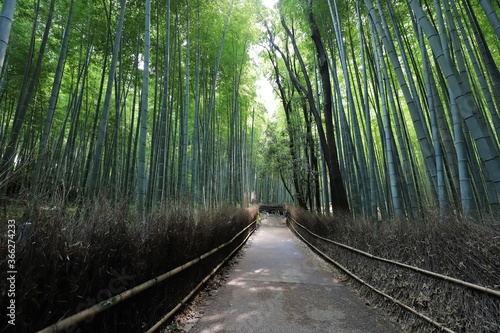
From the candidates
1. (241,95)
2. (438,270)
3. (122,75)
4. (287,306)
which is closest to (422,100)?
(438,270)

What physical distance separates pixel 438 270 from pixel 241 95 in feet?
27.7

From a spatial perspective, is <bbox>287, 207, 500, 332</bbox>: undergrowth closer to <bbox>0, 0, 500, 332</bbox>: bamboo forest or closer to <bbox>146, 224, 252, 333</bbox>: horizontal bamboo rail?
<bbox>0, 0, 500, 332</bbox>: bamboo forest

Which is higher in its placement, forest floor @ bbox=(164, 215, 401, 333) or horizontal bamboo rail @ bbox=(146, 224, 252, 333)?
horizontal bamboo rail @ bbox=(146, 224, 252, 333)

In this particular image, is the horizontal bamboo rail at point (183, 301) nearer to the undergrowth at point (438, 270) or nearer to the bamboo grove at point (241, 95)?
the bamboo grove at point (241, 95)

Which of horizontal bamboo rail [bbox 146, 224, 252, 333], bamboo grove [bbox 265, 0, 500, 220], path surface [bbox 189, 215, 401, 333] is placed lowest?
path surface [bbox 189, 215, 401, 333]

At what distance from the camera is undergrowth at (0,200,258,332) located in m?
1.05

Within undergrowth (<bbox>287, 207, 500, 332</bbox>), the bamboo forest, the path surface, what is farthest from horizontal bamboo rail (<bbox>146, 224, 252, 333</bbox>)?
undergrowth (<bbox>287, 207, 500, 332</bbox>)

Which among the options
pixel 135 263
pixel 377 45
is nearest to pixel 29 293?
pixel 135 263

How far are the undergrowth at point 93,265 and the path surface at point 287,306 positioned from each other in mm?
577

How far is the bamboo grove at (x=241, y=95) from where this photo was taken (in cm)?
264

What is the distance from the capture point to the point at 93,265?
1.43 meters

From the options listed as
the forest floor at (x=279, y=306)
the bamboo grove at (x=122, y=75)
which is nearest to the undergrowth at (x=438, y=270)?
the forest floor at (x=279, y=306)

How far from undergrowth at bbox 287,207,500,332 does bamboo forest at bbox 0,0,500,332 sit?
3.7 inches

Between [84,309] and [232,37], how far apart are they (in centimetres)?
718
